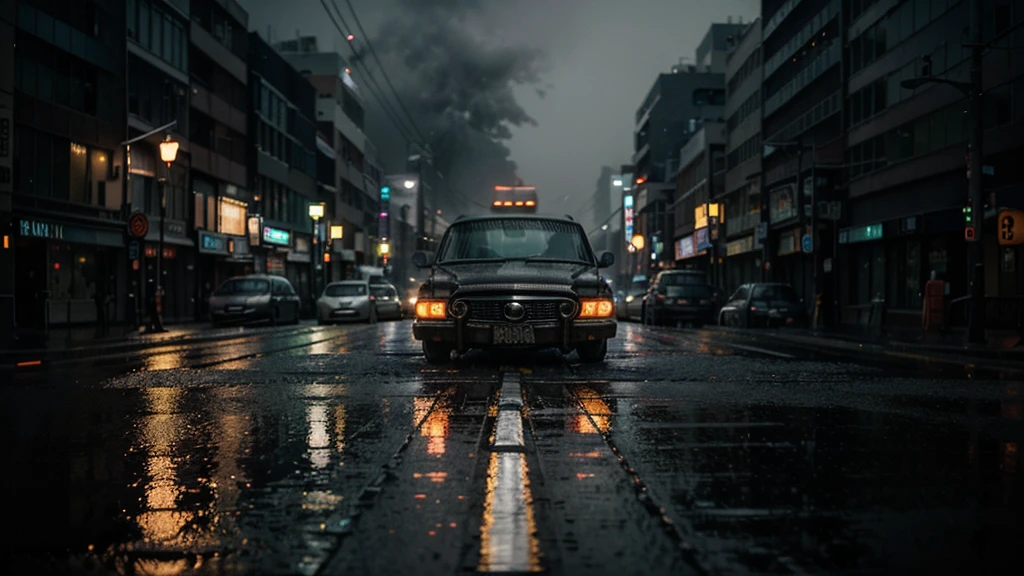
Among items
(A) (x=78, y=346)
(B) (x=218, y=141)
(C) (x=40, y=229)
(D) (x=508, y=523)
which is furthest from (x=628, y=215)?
(D) (x=508, y=523)

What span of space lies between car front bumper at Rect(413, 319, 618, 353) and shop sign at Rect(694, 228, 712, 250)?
5722cm

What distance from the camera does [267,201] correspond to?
5997 cm

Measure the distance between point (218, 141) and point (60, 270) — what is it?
18916 mm

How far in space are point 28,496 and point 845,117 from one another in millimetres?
42205

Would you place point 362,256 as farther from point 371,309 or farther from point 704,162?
point 371,309

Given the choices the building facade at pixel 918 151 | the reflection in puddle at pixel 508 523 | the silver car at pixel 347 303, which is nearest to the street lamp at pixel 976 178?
the building facade at pixel 918 151

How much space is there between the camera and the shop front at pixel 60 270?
31.6 m

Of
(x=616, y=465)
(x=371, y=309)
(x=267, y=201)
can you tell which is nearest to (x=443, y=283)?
(x=616, y=465)

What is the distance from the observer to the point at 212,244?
48344 mm

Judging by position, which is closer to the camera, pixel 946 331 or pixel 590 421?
pixel 590 421

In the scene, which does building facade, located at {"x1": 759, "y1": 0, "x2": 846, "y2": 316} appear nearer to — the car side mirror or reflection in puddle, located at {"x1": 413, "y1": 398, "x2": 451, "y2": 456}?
the car side mirror

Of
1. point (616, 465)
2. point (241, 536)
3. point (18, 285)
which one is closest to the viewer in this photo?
point (241, 536)

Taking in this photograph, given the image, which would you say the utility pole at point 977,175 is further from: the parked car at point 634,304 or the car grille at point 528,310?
the parked car at point 634,304

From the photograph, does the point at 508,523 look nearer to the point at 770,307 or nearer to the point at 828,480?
the point at 828,480
